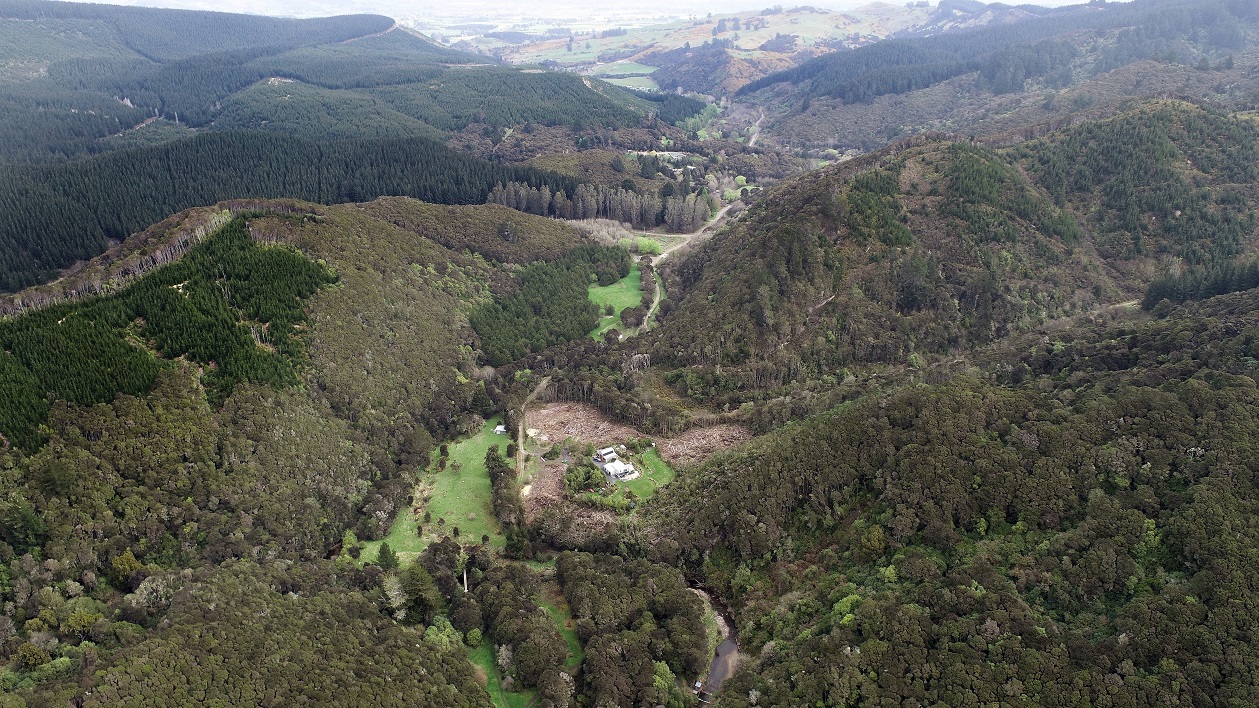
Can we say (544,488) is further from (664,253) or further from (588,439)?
(664,253)

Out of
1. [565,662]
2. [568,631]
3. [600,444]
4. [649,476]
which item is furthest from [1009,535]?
[600,444]

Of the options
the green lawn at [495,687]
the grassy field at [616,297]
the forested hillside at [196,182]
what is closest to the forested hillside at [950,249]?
the grassy field at [616,297]

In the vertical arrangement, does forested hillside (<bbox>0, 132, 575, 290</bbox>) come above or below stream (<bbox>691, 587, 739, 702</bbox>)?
above

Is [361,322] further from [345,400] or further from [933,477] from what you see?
[933,477]

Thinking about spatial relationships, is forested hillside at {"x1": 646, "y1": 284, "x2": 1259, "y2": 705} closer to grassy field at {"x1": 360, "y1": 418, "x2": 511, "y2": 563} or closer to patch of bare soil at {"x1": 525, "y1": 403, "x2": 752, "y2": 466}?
patch of bare soil at {"x1": 525, "y1": 403, "x2": 752, "y2": 466}

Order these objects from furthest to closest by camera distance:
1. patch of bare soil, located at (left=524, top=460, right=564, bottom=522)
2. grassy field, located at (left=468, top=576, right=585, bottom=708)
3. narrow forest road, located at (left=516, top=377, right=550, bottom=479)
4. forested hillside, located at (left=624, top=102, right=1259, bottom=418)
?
forested hillside, located at (left=624, top=102, right=1259, bottom=418)
narrow forest road, located at (left=516, top=377, right=550, bottom=479)
patch of bare soil, located at (left=524, top=460, right=564, bottom=522)
grassy field, located at (left=468, top=576, right=585, bottom=708)

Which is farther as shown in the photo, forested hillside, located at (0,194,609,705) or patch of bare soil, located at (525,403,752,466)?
patch of bare soil, located at (525,403,752,466)

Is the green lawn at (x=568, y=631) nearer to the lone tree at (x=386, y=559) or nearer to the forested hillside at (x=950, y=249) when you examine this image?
the lone tree at (x=386, y=559)

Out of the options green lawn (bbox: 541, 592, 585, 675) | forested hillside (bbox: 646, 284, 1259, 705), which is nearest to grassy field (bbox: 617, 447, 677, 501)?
forested hillside (bbox: 646, 284, 1259, 705)
